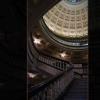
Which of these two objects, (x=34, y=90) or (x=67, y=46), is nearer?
→ (x=34, y=90)

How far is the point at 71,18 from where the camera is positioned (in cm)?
2314

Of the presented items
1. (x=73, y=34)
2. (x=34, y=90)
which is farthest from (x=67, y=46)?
(x=34, y=90)

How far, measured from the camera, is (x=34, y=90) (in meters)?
4.26

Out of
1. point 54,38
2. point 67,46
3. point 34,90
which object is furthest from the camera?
point 67,46

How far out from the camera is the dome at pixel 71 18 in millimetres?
22375

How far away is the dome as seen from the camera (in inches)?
881
